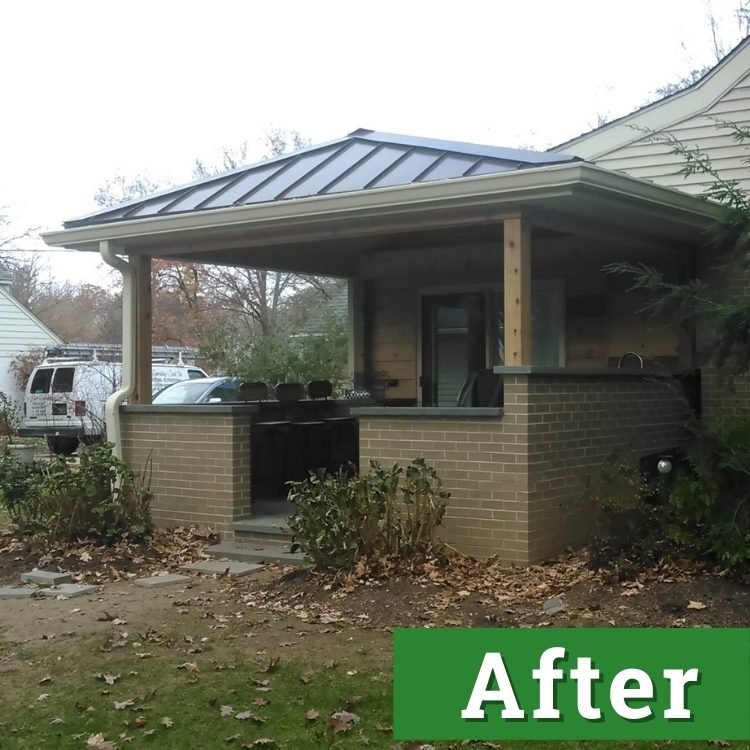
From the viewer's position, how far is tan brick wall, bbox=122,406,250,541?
902cm

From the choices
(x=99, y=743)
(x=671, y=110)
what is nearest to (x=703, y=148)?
(x=671, y=110)

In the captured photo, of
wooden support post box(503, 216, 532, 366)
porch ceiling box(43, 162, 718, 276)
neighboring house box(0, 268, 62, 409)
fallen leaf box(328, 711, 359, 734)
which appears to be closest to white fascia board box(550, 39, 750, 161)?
porch ceiling box(43, 162, 718, 276)

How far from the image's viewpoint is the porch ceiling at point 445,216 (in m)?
7.36

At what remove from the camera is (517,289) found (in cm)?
763

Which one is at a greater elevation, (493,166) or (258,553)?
(493,166)

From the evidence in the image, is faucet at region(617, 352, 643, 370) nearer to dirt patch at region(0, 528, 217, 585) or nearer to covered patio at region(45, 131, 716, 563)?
covered patio at region(45, 131, 716, 563)

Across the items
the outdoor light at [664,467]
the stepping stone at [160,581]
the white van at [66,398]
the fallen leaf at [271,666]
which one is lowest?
the fallen leaf at [271,666]

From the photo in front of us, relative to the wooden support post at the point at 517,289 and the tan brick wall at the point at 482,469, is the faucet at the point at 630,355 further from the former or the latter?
the tan brick wall at the point at 482,469

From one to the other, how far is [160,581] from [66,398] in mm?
11363

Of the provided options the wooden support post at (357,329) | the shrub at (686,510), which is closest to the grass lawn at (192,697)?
the shrub at (686,510)

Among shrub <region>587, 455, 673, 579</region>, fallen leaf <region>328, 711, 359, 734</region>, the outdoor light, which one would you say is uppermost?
the outdoor light

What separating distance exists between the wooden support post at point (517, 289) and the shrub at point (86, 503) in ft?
11.9

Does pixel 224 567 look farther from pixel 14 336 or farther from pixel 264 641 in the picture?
pixel 14 336

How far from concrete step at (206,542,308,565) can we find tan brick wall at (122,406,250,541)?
310mm
